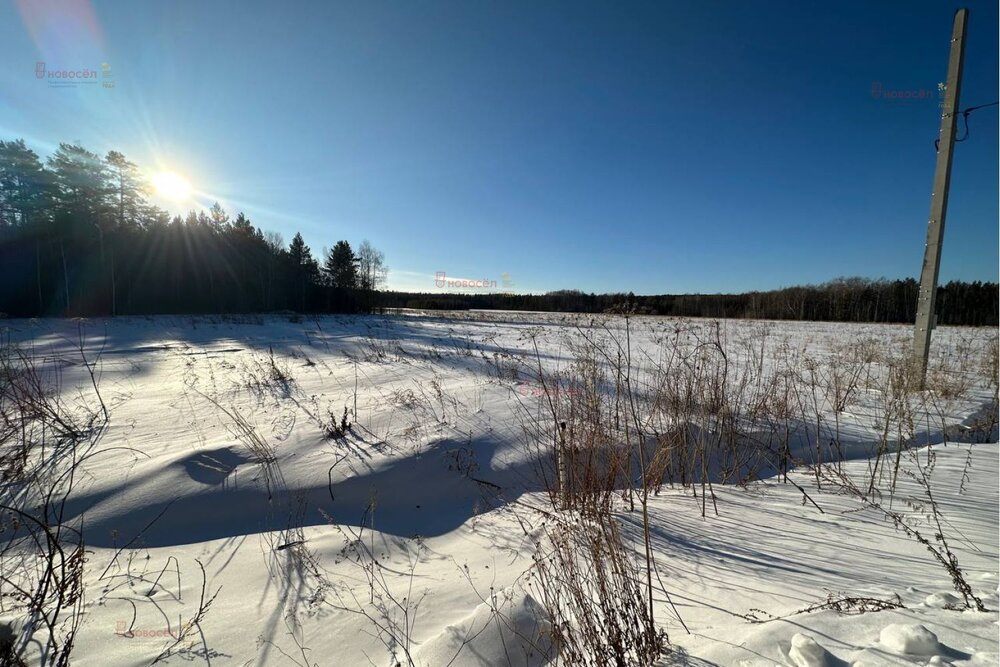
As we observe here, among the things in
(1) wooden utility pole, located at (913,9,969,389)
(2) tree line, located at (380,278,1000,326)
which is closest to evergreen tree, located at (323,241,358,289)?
(2) tree line, located at (380,278,1000,326)

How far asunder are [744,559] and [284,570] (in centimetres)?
224

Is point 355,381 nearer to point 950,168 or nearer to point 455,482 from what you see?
point 455,482

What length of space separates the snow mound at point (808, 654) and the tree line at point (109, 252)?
26.6 m

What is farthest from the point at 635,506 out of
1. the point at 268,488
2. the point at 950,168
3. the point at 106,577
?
the point at 950,168

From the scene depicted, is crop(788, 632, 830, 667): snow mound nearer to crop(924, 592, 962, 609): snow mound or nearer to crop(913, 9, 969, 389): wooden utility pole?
crop(924, 592, 962, 609): snow mound

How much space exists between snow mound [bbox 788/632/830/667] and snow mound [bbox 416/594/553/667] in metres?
0.69

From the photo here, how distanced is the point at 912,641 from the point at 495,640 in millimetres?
1174

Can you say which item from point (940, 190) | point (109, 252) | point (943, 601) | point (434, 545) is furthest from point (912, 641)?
point (109, 252)

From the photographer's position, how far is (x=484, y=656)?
A: 3.87ft

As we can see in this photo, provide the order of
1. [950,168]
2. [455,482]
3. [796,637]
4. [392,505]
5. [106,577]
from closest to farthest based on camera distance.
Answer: [796,637], [106,577], [392,505], [455,482], [950,168]

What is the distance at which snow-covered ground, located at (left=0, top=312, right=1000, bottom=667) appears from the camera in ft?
3.86

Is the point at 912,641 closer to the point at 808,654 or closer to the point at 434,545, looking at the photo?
the point at 808,654

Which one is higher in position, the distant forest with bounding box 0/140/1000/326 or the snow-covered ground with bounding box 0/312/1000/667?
the distant forest with bounding box 0/140/1000/326

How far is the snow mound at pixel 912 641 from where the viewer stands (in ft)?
2.83
